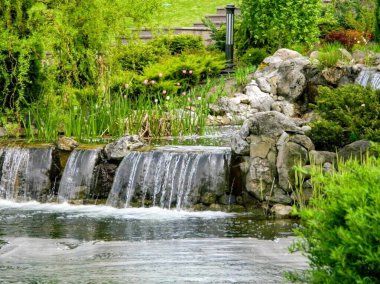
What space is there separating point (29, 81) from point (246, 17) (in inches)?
413

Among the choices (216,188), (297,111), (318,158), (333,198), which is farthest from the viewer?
(297,111)

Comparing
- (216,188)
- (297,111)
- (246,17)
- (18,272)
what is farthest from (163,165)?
(246,17)

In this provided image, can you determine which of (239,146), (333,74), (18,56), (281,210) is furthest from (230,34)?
(281,210)

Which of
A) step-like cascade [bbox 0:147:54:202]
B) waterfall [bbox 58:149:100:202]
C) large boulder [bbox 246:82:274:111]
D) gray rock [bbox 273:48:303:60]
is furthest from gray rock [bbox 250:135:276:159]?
gray rock [bbox 273:48:303:60]

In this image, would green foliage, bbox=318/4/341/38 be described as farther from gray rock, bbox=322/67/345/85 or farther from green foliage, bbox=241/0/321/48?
gray rock, bbox=322/67/345/85

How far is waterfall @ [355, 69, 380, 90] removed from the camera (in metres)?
19.8

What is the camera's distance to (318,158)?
12.7m

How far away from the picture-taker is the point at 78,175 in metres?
14.5

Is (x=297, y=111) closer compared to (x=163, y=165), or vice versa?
(x=163, y=165)

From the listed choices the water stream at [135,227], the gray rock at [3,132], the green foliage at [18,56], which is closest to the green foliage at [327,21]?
the green foliage at [18,56]

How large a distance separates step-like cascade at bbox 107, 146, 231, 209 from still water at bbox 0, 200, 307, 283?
13.1 inches

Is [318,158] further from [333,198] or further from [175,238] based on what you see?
[333,198]

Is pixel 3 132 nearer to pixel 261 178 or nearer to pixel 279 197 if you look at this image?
pixel 261 178

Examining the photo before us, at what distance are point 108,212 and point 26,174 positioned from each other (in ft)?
7.26
